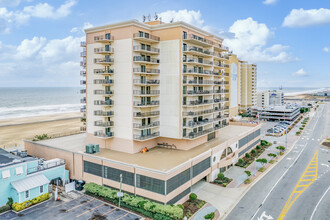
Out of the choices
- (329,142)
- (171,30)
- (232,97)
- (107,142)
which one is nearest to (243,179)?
(107,142)

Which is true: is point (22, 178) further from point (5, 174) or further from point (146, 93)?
point (146, 93)

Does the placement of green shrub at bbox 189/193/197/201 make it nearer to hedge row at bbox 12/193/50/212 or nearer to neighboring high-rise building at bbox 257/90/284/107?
hedge row at bbox 12/193/50/212

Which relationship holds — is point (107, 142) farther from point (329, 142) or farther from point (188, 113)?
point (329, 142)

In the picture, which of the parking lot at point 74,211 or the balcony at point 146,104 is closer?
the parking lot at point 74,211

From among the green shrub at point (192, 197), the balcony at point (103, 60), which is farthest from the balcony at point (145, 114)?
the green shrub at point (192, 197)

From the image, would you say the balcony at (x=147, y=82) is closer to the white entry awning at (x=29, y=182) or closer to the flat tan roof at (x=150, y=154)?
the flat tan roof at (x=150, y=154)
